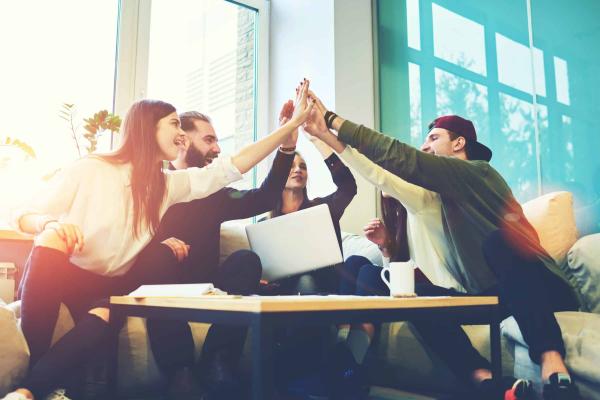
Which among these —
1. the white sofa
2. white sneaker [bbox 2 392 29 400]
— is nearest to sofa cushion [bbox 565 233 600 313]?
the white sofa

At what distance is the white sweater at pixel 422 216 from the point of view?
1.83 m

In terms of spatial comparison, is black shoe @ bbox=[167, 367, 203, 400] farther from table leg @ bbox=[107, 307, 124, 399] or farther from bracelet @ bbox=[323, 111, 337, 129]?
bracelet @ bbox=[323, 111, 337, 129]

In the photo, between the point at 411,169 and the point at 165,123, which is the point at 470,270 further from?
the point at 165,123

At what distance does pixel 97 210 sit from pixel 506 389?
3.93ft

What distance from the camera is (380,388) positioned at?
2.01m

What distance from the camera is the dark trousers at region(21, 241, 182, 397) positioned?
1368 millimetres

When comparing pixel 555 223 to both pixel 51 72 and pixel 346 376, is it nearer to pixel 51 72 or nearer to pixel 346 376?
pixel 346 376

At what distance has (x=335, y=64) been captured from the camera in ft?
10.4

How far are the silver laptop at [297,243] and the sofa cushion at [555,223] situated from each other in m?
0.70

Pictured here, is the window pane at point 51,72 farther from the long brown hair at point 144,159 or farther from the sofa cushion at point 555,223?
the sofa cushion at point 555,223

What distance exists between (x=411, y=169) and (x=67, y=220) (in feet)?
3.34

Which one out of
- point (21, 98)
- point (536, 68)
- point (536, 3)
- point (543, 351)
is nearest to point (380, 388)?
point (543, 351)

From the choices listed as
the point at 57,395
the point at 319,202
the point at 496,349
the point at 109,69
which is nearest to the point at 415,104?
the point at 319,202

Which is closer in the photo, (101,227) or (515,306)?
(515,306)
